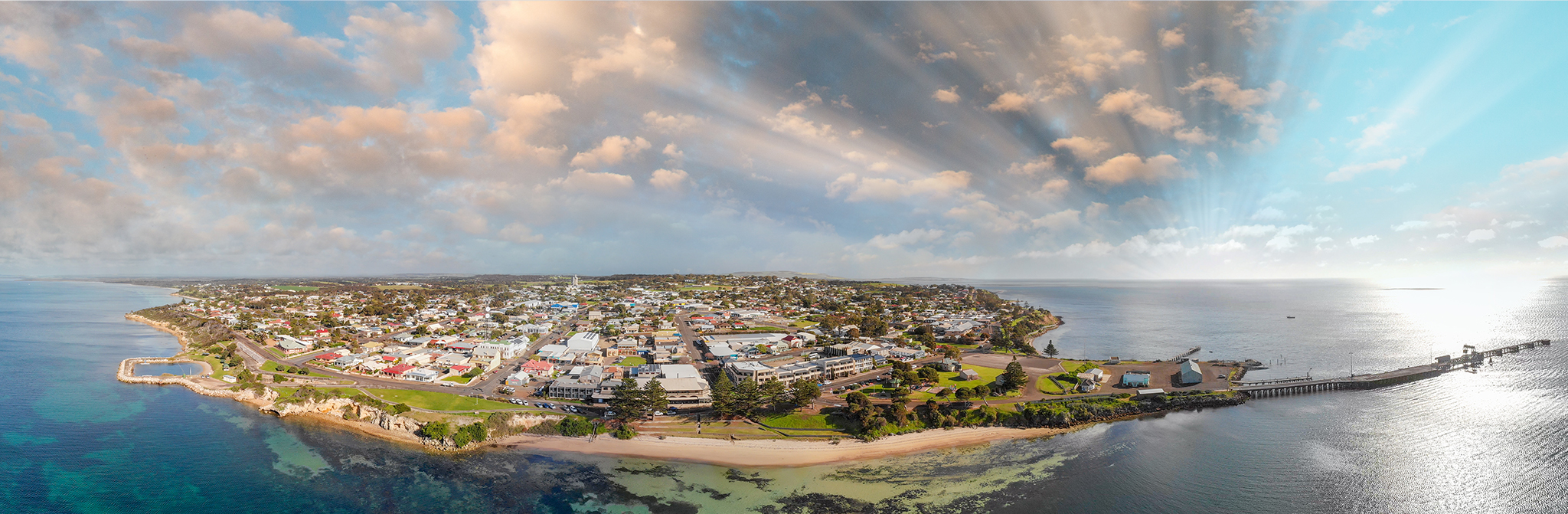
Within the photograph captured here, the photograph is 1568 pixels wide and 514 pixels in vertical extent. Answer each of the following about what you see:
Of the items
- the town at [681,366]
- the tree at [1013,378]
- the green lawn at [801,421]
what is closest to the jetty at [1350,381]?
the town at [681,366]

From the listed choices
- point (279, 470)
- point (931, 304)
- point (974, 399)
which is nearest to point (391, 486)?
point (279, 470)

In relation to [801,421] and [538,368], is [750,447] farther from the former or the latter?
[538,368]

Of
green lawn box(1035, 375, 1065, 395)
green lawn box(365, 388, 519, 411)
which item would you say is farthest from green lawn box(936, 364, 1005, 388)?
green lawn box(365, 388, 519, 411)

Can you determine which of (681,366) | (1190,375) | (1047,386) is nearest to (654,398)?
(681,366)

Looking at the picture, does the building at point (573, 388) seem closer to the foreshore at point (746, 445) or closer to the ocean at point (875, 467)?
the foreshore at point (746, 445)

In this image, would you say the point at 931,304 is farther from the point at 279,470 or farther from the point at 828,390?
the point at 279,470

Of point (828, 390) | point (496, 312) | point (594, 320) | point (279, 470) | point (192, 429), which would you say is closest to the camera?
point (279, 470)
